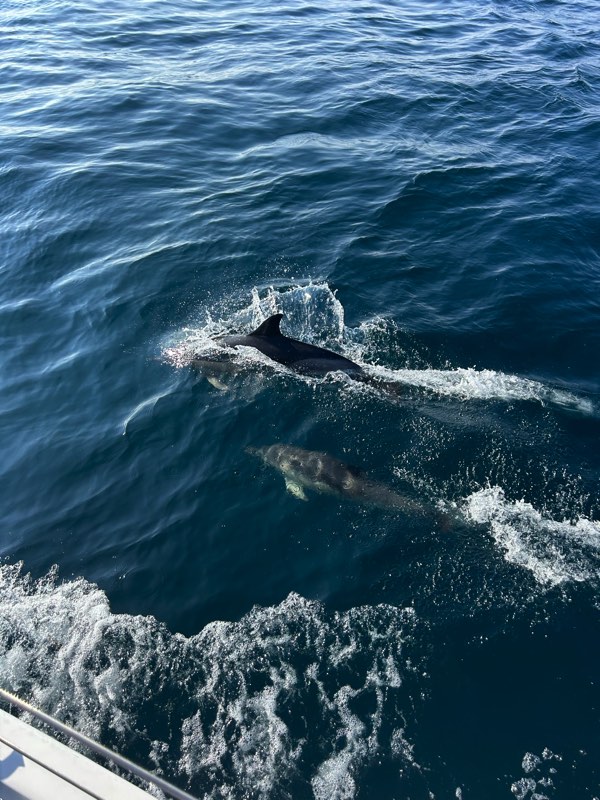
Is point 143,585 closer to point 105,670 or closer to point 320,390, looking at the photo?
point 105,670

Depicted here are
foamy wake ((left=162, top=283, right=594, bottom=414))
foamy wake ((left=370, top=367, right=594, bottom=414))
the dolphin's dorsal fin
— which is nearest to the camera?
foamy wake ((left=370, top=367, right=594, bottom=414))

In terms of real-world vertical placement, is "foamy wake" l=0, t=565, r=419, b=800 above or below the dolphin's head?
below

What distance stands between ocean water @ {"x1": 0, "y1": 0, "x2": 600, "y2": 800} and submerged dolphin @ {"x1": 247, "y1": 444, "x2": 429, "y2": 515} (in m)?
0.22

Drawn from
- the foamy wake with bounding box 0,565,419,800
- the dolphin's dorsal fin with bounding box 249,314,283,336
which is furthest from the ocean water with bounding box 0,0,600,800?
the dolphin's dorsal fin with bounding box 249,314,283,336

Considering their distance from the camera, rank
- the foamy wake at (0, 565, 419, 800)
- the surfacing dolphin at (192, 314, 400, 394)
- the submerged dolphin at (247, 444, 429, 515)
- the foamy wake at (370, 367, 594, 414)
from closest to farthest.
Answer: the foamy wake at (0, 565, 419, 800)
the submerged dolphin at (247, 444, 429, 515)
the foamy wake at (370, 367, 594, 414)
the surfacing dolphin at (192, 314, 400, 394)

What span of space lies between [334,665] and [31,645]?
175 inches

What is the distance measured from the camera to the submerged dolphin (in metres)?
10.9

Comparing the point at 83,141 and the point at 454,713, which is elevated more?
the point at 83,141

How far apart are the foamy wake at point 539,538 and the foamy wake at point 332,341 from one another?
3.03 metres

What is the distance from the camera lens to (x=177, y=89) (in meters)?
29.2

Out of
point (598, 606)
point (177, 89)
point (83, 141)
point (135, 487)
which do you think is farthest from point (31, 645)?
point (177, 89)

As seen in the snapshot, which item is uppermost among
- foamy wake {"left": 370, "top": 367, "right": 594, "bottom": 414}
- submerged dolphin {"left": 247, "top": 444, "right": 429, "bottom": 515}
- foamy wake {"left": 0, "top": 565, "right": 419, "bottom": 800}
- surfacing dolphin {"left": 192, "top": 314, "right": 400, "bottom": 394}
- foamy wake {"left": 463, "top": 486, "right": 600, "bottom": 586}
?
surfacing dolphin {"left": 192, "top": 314, "right": 400, "bottom": 394}

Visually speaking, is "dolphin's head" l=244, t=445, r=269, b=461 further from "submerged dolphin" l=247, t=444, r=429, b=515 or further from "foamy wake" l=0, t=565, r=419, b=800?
"foamy wake" l=0, t=565, r=419, b=800

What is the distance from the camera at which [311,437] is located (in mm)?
12453
